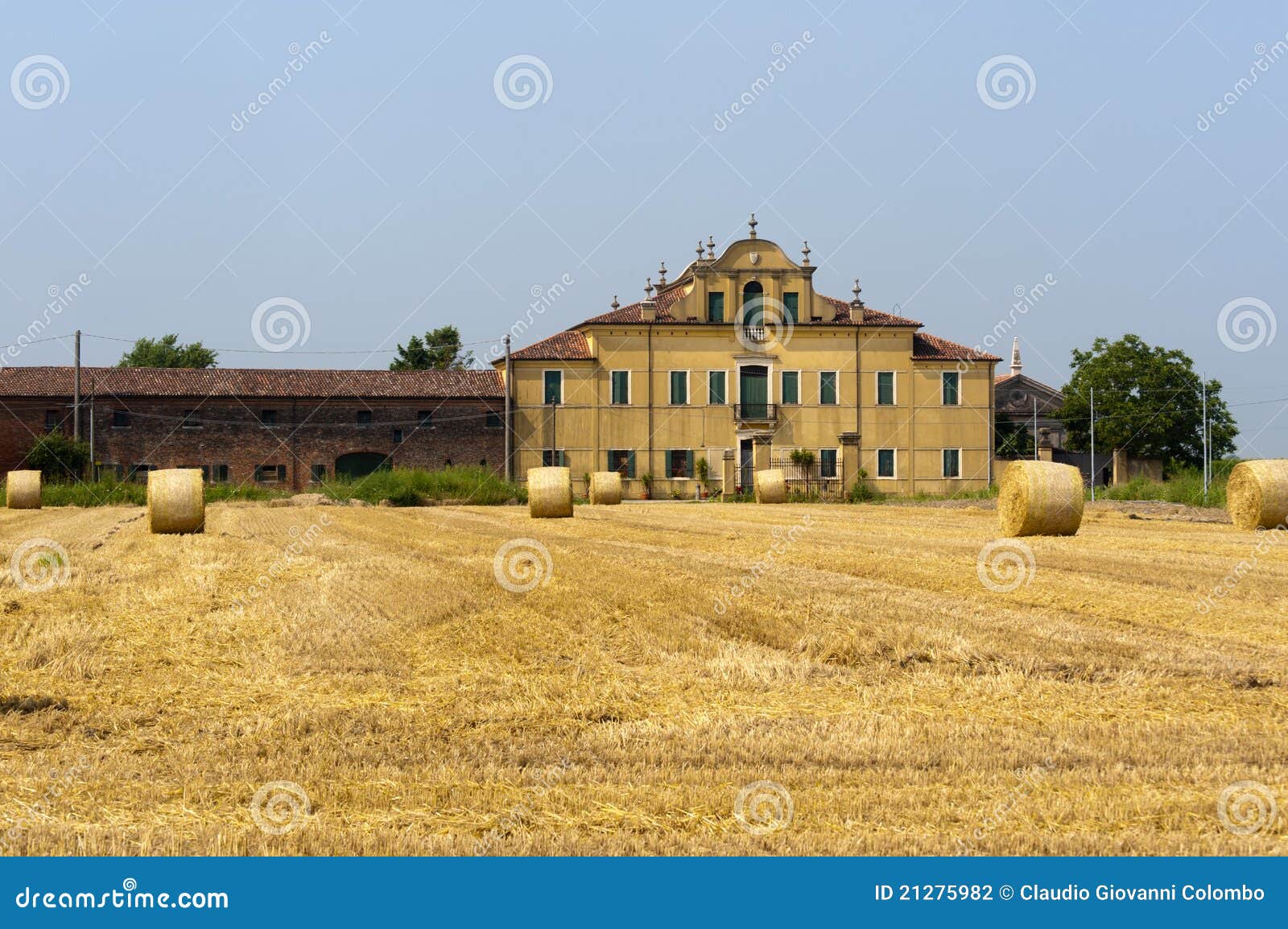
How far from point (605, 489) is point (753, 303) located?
707 inches

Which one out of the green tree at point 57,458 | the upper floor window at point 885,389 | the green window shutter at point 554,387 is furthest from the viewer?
the upper floor window at point 885,389

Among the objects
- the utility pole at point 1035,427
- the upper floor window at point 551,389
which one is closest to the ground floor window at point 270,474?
the upper floor window at point 551,389

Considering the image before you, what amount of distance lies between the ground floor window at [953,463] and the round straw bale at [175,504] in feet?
128

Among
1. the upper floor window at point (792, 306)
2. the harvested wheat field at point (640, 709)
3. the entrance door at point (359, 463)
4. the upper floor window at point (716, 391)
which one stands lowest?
the harvested wheat field at point (640, 709)

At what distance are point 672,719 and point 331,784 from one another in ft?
6.41

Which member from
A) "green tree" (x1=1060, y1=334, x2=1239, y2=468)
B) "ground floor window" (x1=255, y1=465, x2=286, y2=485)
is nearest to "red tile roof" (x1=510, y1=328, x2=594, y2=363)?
"ground floor window" (x1=255, y1=465, x2=286, y2=485)

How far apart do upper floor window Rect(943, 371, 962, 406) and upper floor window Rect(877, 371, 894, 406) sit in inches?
93.9

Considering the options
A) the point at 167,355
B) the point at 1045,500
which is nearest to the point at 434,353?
the point at 167,355

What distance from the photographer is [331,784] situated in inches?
208

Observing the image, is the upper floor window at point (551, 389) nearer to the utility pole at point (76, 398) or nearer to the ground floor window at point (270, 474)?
the ground floor window at point (270, 474)

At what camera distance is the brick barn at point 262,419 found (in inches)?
2083

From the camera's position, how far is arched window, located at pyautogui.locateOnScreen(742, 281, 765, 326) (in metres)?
56.2

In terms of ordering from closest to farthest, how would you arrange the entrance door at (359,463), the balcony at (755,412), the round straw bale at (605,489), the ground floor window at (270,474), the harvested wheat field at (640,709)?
1. the harvested wheat field at (640,709)
2. the round straw bale at (605,489)
3. the ground floor window at (270,474)
4. the entrance door at (359,463)
5. the balcony at (755,412)

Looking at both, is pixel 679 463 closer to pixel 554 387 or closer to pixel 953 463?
pixel 554 387
